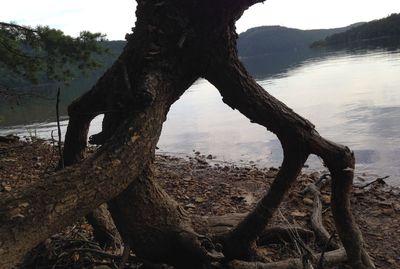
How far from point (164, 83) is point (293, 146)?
1371 mm

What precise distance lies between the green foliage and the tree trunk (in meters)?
6.47

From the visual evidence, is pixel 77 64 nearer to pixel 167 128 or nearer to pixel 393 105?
pixel 167 128

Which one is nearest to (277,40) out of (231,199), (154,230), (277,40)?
(277,40)

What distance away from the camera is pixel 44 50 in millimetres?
10156

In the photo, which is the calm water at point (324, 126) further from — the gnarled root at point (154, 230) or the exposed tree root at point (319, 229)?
the gnarled root at point (154, 230)

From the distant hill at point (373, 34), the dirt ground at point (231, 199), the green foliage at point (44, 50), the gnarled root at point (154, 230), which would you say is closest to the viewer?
the gnarled root at point (154, 230)

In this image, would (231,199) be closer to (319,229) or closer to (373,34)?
(319,229)

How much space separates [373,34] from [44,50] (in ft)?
318

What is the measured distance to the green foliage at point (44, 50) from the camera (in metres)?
9.71

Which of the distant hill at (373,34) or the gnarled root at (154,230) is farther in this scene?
the distant hill at (373,34)

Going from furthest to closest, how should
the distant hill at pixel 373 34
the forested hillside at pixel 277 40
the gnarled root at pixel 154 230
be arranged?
1. the forested hillside at pixel 277 40
2. the distant hill at pixel 373 34
3. the gnarled root at pixel 154 230

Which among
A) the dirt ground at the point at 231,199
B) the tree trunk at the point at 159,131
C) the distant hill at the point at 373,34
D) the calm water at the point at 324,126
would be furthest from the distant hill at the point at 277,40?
the tree trunk at the point at 159,131

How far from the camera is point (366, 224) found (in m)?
6.64

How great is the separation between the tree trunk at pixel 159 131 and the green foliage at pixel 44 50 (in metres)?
6.47
